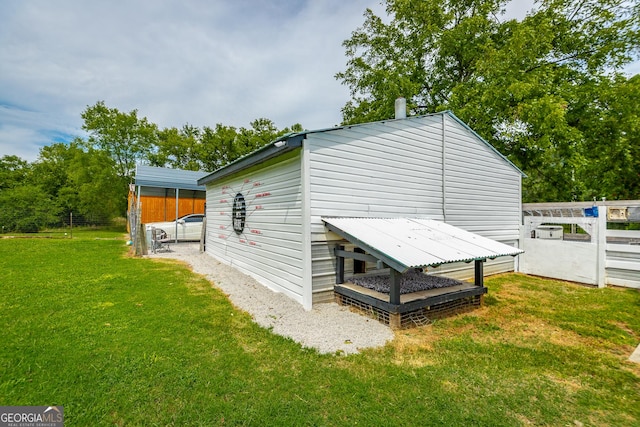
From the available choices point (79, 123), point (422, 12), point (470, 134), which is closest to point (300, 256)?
point (470, 134)

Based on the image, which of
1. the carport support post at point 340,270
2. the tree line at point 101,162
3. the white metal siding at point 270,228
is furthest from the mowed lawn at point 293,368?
the tree line at point 101,162

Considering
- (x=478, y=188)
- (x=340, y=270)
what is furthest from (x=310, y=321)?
(x=478, y=188)

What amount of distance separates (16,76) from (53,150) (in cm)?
2348

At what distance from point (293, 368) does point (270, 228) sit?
144 inches

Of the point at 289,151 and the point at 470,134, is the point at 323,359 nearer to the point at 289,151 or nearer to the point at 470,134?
the point at 289,151

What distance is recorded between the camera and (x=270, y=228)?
638 cm

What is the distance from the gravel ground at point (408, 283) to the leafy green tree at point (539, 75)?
914cm

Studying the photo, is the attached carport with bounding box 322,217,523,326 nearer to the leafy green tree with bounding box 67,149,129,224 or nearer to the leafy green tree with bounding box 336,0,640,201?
the leafy green tree with bounding box 336,0,640,201

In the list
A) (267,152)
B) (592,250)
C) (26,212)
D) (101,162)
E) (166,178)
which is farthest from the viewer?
(101,162)

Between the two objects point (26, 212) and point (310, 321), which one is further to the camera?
point (26, 212)

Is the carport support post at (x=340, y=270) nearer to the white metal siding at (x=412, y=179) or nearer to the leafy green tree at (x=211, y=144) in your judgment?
the white metal siding at (x=412, y=179)

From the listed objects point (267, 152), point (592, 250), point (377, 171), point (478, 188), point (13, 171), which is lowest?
point (592, 250)

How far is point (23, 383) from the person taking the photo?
8.61ft

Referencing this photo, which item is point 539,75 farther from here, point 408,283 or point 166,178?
point 166,178
